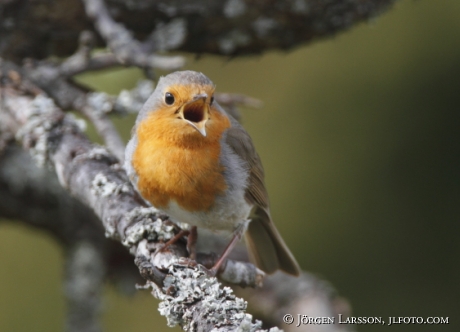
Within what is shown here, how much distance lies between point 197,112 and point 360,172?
1763 mm

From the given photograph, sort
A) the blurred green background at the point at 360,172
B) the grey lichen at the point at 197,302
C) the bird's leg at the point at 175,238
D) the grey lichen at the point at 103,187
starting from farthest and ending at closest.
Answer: the blurred green background at the point at 360,172 → the grey lichen at the point at 103,187 → the bird's leg at the point at 175,238 → the grey lichen at the point at 197,302

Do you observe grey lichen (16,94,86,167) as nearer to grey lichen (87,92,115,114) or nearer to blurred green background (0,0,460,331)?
grey lichen (87,92,115,114)

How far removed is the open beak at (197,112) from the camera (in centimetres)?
292

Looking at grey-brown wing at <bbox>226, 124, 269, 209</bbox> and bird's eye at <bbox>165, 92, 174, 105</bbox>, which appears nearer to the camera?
bird's eye at <bbox>165, 92, 174, 105</bbox>

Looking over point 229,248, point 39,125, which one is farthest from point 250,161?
point 39,125

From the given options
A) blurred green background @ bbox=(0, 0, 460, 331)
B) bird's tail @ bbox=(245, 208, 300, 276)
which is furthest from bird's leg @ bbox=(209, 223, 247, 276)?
blurred green background @ bbox=(0, 0, 460, 331)

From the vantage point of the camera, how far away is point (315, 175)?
459cm

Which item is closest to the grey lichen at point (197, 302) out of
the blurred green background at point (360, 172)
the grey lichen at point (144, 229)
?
the grey lichen at point (144, 229)

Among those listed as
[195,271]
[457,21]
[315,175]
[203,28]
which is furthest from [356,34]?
[195,271]

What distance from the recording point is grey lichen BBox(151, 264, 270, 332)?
2051mm

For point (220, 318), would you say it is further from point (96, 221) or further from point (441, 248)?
point (441, 248)

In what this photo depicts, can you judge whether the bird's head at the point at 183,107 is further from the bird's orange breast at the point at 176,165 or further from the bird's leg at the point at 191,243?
the bird's leg at the point at 191,243

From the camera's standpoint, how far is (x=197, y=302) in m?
2.22

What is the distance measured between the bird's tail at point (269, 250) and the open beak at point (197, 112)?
2.60 ft
